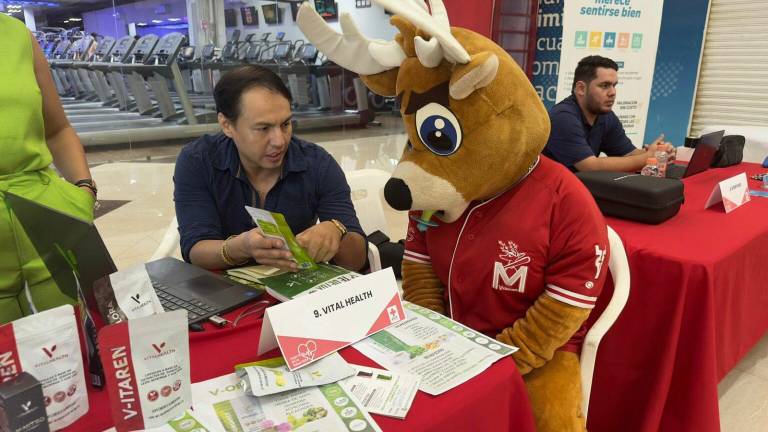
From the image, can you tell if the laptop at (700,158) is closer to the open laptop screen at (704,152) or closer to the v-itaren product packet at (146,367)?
the open laptop screen at (704,152)

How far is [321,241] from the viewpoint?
148 cm

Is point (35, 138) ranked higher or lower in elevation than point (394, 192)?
higher

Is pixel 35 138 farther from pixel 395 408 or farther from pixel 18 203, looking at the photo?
pixel 395 408

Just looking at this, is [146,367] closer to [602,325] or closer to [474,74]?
[474,74]

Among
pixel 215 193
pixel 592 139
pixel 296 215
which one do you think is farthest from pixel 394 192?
pixel 592 139

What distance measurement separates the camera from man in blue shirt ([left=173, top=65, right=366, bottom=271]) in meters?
1.52

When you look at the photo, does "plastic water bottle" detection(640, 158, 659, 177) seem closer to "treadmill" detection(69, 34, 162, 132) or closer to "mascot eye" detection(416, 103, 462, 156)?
"mascot eye" detection(416, 103, 462, 156)

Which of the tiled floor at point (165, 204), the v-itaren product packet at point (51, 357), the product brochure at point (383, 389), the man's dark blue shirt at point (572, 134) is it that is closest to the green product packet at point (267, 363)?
the product brochure at point (383, 389)

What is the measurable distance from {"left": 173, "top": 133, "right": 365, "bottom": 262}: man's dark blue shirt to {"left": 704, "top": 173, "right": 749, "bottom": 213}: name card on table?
128 cm

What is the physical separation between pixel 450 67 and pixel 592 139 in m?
1.99

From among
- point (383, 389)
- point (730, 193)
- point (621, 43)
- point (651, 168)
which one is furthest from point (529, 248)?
point (621, 43)

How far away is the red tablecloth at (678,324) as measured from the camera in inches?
56.3

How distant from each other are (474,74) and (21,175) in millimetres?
977

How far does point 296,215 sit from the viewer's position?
171 cm
